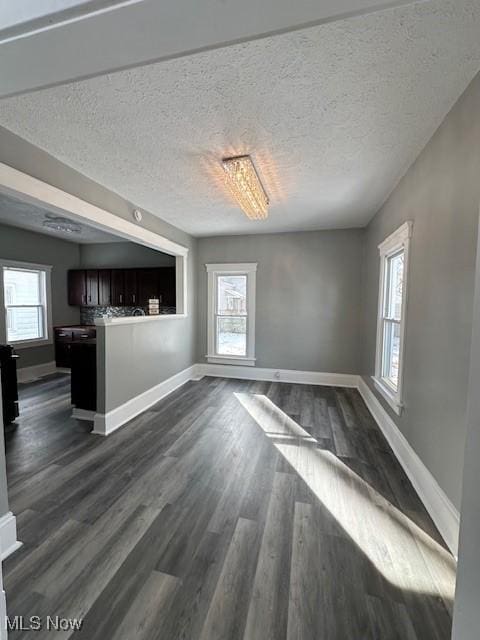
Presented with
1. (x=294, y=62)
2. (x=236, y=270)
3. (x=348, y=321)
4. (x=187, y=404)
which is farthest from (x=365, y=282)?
(x=294, y=62)

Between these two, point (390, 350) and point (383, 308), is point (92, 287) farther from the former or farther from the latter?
point (390, 350)

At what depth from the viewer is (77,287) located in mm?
5883

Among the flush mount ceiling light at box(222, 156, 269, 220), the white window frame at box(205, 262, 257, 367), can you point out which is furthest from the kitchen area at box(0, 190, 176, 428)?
the flush mount ceiling light at box(222, 156, 269, 220)

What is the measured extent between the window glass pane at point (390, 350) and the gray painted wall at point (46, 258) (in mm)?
5795

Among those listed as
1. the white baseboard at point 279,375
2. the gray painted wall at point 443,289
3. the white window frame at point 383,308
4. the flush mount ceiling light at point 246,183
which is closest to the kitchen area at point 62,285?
the white baseboard at point 279,375

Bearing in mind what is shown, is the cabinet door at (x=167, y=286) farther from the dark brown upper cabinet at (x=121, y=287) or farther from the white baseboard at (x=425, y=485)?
the white baseboard at (x=425, y=485)

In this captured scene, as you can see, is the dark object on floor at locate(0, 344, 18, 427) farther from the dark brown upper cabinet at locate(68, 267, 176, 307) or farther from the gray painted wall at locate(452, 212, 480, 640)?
the gray painted wall at locate(452, 212, 480, 640)

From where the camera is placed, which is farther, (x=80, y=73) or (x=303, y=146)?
(x=303, y=146)

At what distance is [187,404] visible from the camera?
3.81m

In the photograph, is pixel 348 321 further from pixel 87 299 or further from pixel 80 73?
pixel 87 299

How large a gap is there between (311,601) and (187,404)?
271cm

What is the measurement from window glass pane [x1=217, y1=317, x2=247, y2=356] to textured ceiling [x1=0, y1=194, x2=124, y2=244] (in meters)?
2.79

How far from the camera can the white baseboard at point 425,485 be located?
5.28ft

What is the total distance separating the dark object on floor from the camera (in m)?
3.16
